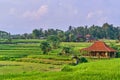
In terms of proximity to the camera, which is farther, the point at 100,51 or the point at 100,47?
the point at 100,47

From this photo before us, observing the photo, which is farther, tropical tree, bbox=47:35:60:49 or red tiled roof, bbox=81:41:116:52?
tropical tree, bbox=47:35:60:49

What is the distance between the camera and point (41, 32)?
84.6 meters

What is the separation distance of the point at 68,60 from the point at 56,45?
63.8 ft

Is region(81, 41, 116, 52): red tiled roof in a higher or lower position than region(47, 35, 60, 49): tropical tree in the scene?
lower

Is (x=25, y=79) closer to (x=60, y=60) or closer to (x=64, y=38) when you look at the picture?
(x=60, y=60)

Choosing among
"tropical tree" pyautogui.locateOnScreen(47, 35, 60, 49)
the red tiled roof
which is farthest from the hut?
"tropical tree" pyautogui.locateOnScreen(47, 35, 60, 49)

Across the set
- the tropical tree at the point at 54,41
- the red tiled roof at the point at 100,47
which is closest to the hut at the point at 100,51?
the red tiled roof at the point at 100,47

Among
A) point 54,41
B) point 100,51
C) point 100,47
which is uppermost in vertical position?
point 54,41

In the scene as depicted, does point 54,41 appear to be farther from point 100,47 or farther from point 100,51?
point 100,51

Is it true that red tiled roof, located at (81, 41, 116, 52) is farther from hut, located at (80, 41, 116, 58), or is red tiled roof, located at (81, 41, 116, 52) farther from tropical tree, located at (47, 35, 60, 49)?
tropical tree, located at (47, 35, 60, 49)

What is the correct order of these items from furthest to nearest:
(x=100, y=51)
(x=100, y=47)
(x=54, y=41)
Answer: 1. (x=54, y=41)
2. (x=100, y=47)
3. (x=100, y=51)

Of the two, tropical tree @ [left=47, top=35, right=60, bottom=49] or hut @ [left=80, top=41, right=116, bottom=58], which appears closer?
hut @ [left=80, top=41, right=116, bottom=58]

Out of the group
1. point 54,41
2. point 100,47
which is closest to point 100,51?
point 100,47

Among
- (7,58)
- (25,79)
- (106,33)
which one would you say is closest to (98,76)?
(25,79)
